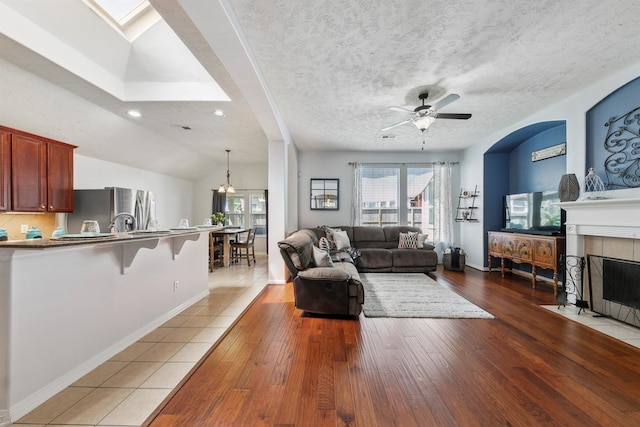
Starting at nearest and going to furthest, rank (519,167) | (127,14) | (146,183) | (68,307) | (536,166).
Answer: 1. (68,307)
2. (127,14)
3. (536,166)
4. (519,167)
5. (146,183)

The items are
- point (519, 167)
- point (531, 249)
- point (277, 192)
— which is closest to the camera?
point (531, 249)

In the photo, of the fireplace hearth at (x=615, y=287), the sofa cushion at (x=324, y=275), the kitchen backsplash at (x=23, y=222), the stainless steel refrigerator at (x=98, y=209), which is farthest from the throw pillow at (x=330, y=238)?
the kitchen backsplash at (x=23, y=222)

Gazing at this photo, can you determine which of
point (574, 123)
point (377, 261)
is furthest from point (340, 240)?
point (574, 123)

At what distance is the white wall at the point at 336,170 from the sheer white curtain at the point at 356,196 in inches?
4.1

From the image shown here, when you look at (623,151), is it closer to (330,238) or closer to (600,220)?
(600,220)

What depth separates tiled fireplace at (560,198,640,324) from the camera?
9.02 feet

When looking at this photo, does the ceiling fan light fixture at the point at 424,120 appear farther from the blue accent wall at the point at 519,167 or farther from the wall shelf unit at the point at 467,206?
the wall shelf unit at the point at 467,206

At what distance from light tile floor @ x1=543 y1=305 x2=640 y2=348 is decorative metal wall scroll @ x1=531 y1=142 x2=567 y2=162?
2.48 meters

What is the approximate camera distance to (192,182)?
821cm

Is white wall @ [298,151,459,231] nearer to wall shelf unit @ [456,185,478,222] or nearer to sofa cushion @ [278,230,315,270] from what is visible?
wall shelf unit @ [456,185,478,222]

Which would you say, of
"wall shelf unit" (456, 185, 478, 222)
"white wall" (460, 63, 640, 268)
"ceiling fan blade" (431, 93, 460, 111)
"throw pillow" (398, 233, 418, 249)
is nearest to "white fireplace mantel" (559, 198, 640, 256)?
"white wall" (460, 63, 640, 268)

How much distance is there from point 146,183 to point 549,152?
8446 millimetres

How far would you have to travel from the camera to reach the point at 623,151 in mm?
2969

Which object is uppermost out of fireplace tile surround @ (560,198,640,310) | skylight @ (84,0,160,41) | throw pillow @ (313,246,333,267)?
skylight @ (84,0,160,41)
